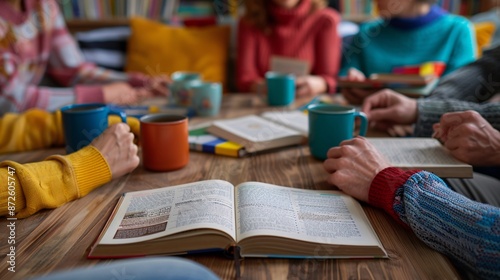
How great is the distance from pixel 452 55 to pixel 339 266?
5.79ft

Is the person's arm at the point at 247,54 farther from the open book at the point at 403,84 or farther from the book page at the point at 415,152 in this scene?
the book page at the point at 415,152

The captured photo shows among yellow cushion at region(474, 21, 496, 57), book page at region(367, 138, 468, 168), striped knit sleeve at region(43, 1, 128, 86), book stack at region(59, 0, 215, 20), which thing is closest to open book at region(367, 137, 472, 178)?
book page at region(367, 138, 468, 168)

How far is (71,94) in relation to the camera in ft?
4.82

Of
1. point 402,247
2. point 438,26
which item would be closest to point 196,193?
point 402,247

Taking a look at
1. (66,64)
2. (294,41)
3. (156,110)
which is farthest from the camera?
(294,41)

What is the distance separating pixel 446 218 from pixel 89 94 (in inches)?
47.4

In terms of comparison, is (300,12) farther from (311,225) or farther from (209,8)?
(311,225)

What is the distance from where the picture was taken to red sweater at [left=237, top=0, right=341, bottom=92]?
213 cm

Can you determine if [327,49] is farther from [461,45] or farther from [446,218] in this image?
[446,218]

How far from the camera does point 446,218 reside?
626 mm

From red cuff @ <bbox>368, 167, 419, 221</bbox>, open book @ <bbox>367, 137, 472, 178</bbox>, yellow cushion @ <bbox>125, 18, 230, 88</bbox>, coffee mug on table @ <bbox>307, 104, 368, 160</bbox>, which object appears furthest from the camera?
yellow cushion @ <bbox>125, 18, 230, 88</bbox>

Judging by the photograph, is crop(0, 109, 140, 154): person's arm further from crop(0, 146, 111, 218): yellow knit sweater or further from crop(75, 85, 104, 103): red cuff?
crop(75, 85, 104, 103): red cuff

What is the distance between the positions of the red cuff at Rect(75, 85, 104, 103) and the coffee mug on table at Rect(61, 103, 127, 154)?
20.2 inches

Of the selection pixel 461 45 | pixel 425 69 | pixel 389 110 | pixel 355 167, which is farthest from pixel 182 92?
pixel 461 45
